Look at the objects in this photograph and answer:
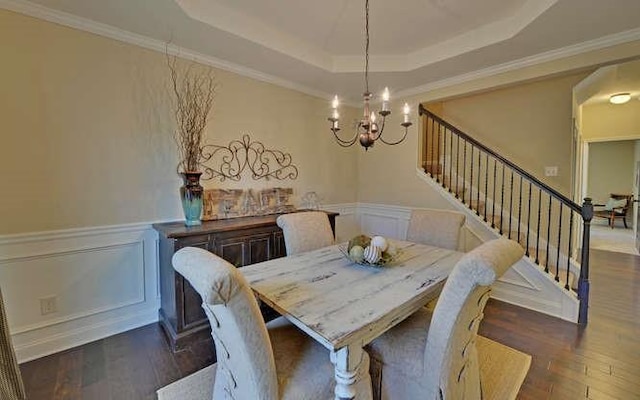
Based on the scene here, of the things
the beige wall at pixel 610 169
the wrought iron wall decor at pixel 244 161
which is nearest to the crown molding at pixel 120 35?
the wrought iron wall decor at pixel 244 161

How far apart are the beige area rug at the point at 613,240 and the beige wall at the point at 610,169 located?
3.75 feet

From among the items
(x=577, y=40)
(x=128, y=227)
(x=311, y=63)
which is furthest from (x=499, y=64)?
(x=128, y=227)

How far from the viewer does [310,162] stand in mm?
4070

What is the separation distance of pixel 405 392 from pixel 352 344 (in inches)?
19.7

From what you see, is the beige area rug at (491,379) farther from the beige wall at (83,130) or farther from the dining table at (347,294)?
the beige wall at (83,130)

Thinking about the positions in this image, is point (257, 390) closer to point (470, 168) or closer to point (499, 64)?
point (499, 64)

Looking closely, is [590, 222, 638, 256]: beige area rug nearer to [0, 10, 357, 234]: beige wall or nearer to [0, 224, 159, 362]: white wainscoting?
[0, 10, 357, 234]: beige wall

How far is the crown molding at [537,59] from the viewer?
252 cm

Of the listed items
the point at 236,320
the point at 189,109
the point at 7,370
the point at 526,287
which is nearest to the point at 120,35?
the point at 189,109

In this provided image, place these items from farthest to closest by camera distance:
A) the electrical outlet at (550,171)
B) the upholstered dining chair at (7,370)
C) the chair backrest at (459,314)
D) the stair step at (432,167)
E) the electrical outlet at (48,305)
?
the stair step at (432,167) → the electrical outlet at (550,171) → the electrical outlet at (48,305) → the upholstered dining chair at (7,370) → the chair backrest at (459,314)

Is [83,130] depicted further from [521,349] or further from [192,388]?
[521,349]

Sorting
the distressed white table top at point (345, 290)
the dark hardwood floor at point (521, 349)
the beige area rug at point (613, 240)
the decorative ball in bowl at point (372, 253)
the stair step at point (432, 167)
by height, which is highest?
the stair step at point (432, 167)

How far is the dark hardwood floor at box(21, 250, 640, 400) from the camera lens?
1867mm

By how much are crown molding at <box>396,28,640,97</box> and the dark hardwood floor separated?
2.55m
